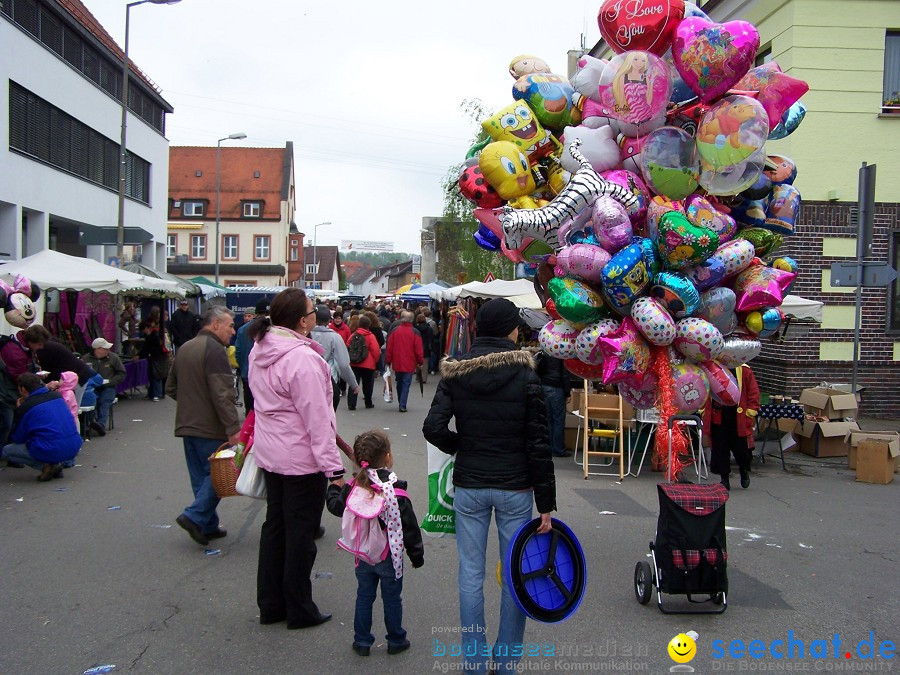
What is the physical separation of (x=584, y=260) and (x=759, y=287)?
46.4 inches

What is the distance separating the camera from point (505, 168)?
5.26 metres

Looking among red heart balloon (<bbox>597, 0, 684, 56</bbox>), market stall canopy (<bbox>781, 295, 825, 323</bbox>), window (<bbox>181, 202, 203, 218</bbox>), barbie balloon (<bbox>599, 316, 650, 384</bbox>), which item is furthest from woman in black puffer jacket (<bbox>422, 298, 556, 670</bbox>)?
window (<bbox>181, 202, 203, 218</bbox>)

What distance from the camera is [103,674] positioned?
3971mm

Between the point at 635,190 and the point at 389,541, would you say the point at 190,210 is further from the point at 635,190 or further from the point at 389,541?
the point at 389,541

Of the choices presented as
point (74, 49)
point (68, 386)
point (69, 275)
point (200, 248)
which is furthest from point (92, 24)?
point (200, 248)

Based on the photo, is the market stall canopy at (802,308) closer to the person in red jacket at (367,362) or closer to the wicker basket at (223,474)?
the person in red jacket at (367,362)

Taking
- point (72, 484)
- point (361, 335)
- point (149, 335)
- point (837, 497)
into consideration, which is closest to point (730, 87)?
point (837, 497)

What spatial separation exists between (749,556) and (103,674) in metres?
4.84

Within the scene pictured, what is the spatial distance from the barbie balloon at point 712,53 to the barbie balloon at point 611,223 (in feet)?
3.14

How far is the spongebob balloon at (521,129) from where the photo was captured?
5.49 meters

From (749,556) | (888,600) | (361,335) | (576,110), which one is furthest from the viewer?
(361,335)

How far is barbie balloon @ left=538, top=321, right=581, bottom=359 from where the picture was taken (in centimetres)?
519

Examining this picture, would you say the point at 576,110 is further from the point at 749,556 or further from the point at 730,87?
the point at 749,556

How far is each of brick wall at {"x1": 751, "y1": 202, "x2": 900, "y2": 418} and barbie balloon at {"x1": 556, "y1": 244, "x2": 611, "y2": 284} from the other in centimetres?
916
